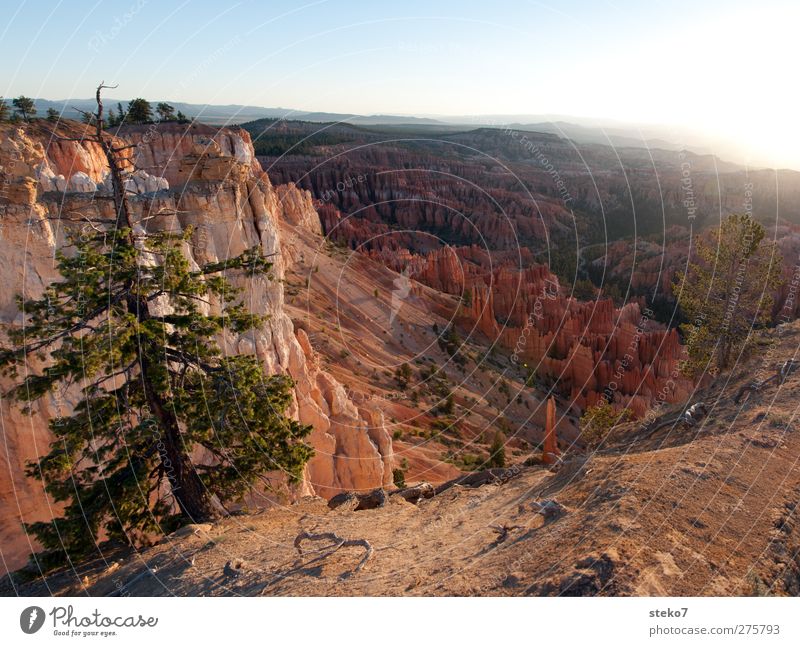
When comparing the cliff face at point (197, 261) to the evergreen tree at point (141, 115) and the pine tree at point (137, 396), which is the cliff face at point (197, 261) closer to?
the pine tree at point (137, 396)

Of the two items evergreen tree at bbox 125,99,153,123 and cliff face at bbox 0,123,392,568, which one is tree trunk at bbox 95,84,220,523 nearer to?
cliff face at bbox 0,123,392,568

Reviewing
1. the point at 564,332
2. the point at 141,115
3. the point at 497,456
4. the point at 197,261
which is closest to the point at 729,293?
the point at 497,456

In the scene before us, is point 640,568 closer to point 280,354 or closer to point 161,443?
point 161,443

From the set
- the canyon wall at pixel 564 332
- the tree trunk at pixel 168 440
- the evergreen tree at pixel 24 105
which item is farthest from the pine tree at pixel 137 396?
the evergreen tree at pixel 24 105

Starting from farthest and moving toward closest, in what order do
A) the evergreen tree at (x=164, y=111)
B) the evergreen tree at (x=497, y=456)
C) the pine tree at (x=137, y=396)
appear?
the evergreen tree at (x=164, y=111) → the evergreen tree at (x=497, y=456) → the pine tree at (x=137, y=396)

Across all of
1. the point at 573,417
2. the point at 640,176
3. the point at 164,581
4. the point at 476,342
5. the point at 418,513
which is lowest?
the point at 573,417

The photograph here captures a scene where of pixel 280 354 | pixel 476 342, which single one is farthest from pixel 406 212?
pixel 280 354

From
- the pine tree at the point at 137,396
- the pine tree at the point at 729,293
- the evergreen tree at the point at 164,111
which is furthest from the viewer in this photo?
the evergreen tree at the point at 164,111
